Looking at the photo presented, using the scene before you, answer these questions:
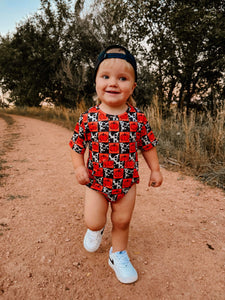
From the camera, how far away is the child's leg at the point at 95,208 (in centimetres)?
170

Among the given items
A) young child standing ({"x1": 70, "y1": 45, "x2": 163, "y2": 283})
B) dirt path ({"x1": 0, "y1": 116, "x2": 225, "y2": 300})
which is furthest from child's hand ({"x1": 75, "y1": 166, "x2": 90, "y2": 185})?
dirt path ({"x1": 0, "y1": 116, "x2": 225, "y2": 300})

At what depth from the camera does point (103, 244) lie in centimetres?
215

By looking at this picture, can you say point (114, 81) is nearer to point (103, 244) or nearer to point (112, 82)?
point (112, 82)

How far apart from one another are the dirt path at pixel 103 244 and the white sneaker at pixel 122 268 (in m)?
0.05

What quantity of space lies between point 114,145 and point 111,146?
2cm

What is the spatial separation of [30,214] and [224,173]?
2736 mm

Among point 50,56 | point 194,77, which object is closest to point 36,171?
point 194,77

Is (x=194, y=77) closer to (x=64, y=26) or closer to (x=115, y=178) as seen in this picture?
(x=115, y=178)

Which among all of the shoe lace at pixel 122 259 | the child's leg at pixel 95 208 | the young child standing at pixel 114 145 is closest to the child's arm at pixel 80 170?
the young child standing at pixel 114 145

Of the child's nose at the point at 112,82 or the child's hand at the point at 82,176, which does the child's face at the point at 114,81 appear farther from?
the child's hand at the point at 82,176

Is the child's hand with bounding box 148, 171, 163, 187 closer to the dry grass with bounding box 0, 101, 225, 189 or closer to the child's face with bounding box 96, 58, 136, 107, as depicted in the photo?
the child's face with bounding box 96, 58, 136, 107

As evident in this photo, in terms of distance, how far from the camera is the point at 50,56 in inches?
468

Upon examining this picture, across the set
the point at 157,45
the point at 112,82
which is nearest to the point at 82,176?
the point at 112,82

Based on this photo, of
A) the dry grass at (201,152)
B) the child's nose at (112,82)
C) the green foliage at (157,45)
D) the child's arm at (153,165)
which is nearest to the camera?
the child's nose at (112,82)
